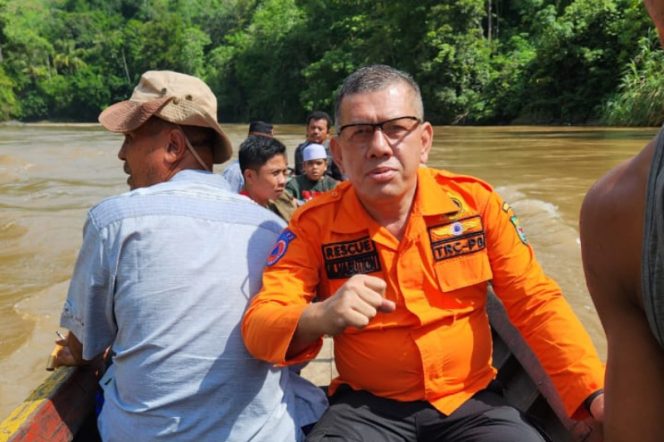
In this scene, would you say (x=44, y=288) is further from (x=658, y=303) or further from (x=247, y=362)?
(x=658, y=303)

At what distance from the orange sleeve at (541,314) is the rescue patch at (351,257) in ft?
1.09

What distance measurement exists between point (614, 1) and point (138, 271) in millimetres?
24232

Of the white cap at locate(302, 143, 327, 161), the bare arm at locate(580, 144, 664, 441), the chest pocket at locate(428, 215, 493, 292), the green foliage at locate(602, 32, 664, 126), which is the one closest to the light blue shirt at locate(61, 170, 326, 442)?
the chest pocket at locate(428, 215, 493, 292)

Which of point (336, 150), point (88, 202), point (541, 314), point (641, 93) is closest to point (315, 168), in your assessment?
point (336, 150)

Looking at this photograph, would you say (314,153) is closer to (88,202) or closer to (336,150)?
(336,150)

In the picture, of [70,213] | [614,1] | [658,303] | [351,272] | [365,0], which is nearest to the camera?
[658,303]

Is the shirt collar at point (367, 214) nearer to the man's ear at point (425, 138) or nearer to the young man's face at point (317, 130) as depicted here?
the man's ear at point (425, 138)

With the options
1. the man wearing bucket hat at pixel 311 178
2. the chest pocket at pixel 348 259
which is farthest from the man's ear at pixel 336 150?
the man wearing bucket hat at pixel 311 178

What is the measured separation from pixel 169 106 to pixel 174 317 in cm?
65

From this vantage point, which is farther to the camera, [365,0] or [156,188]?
[365,0]

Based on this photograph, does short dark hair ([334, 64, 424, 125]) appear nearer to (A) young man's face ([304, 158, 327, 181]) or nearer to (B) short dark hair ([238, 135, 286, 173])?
(B) short dark hair ([238, 135, 286, 173])

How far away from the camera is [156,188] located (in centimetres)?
163

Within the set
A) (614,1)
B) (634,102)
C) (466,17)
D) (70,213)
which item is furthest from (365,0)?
(70,213)

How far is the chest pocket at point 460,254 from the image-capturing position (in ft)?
5.62
